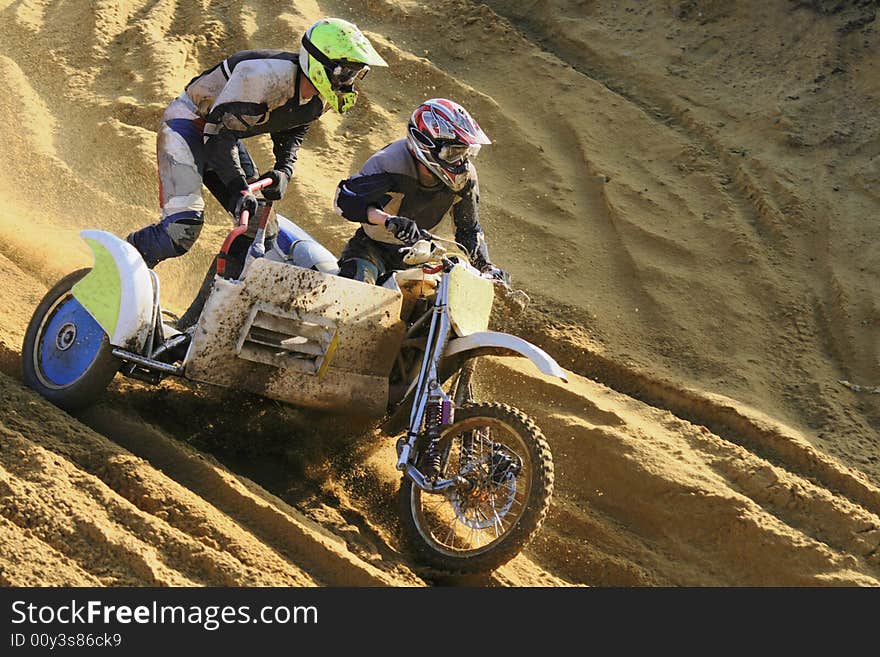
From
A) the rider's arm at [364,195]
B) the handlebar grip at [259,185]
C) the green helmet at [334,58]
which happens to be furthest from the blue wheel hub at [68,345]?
the green helmet at [334,58]

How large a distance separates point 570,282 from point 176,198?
130 inches

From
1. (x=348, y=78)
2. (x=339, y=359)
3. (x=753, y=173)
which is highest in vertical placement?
(x=348, y=78)

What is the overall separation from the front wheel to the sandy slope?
0.22 meters

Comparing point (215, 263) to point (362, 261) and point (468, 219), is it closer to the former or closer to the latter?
point (362, 261)

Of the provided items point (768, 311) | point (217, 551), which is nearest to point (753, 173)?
point (768, 311)

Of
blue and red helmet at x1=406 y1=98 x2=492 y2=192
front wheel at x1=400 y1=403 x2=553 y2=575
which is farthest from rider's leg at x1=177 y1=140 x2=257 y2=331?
front wheel at x1=400 y1=403 x2=553 y2=575

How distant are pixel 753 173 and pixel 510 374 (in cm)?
329

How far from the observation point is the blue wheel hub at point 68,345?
5.94 metres

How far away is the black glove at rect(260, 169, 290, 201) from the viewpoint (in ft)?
18.9

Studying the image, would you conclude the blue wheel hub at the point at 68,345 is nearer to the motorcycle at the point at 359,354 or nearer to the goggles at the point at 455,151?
the motorcycle at the point at 359,354

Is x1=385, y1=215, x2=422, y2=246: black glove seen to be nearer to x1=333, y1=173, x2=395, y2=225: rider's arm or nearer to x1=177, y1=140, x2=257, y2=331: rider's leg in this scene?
x1=333, y1=173, x2=395, y2=225: rider's arm

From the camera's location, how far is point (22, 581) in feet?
14.1

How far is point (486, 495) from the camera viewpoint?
524cm

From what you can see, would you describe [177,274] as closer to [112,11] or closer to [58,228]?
[58,228]
